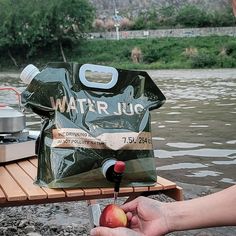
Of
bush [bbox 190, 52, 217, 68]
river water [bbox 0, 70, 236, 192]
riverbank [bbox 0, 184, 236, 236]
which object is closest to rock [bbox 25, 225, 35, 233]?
riverbank [bbox 0, 184, 236, 236]

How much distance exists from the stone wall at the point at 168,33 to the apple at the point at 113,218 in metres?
52.2

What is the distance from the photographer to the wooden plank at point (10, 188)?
1.89 metres

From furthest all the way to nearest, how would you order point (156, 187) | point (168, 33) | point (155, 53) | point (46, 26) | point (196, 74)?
point (46, 26) → point (168, 33) → point (155, 53) → point (196, 74) → point (156, 187)

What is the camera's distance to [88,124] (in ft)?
6.39

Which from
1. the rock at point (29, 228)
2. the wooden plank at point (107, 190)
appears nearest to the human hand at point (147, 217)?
the wooden plank at point (107, 190)

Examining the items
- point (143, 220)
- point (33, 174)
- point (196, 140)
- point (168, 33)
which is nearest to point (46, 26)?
point (168, 33)

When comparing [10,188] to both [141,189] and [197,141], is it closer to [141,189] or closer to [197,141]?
[141,189]

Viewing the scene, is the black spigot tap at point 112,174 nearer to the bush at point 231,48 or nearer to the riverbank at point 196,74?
the riverbank at point 196,74

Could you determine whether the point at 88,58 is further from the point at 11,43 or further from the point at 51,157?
the point at 51,157

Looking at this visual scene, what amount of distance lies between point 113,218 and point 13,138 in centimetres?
105

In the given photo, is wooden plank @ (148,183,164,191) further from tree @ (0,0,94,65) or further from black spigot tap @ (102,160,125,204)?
tree @ (0,0,94,65)

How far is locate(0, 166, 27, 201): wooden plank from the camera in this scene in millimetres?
1891

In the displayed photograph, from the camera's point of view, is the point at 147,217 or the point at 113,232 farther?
the point at 147,217

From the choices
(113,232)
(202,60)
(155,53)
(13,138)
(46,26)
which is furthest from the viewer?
(46,26)
